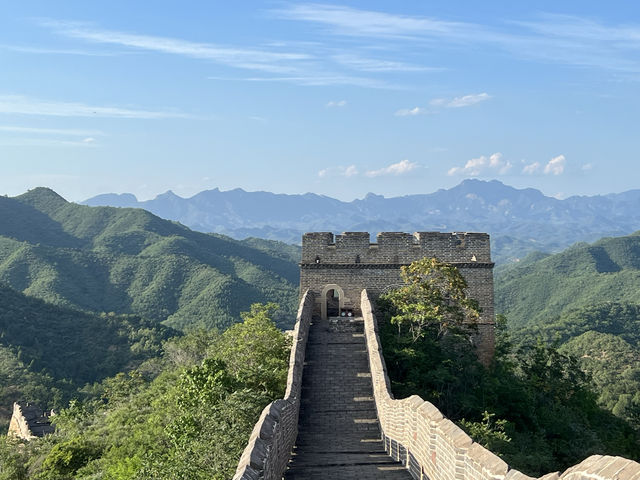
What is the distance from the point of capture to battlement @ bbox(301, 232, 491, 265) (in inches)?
830

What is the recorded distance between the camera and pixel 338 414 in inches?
579

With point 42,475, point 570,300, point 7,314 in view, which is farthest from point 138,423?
point 570,300

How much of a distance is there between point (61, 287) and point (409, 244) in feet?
304

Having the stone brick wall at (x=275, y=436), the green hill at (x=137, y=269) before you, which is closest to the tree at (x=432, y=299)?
the stone brick wall at (x=275, y=436)

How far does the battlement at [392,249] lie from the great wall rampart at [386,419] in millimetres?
31

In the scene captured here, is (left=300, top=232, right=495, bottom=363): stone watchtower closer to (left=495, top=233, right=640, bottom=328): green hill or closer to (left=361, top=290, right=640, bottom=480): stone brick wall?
(left=361, top=290, right=640, bottom=480): stone brick wall

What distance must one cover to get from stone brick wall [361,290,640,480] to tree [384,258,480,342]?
12.2ft

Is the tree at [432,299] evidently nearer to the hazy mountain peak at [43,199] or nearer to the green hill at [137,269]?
the green hill at [137,269]

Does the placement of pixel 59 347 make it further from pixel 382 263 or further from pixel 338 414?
pixel 338 414

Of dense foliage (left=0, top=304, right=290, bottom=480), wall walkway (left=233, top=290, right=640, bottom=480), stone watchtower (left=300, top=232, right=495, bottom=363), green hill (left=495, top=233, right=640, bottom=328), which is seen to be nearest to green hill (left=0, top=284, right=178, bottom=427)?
dense foliage (left=0, top=304, right=290, bottom=480)

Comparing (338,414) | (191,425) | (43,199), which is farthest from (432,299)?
(43,199)

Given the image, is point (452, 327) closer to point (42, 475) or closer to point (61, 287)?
point (42, 475)

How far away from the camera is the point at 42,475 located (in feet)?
67.8

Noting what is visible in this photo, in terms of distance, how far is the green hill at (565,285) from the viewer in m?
117
